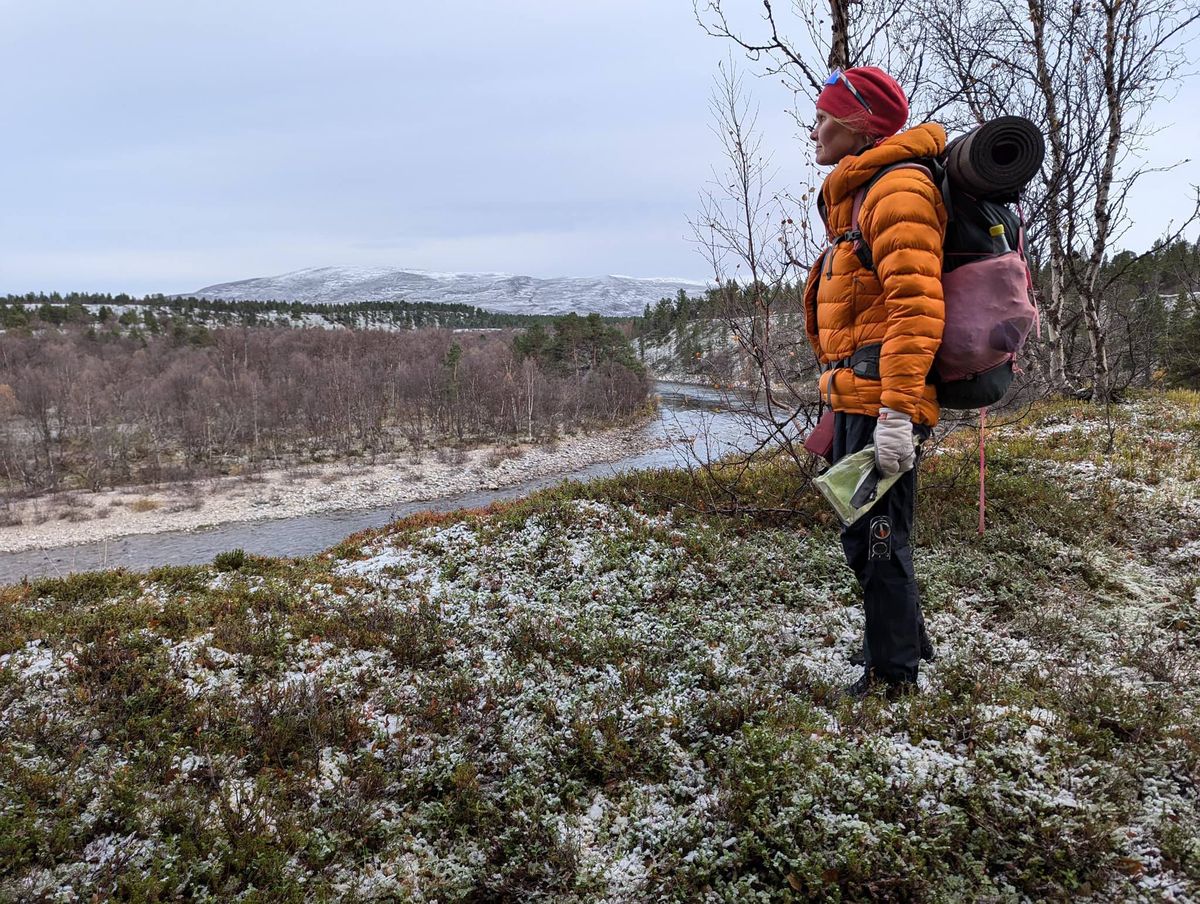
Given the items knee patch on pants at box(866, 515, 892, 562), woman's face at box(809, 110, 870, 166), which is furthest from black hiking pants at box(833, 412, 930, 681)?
woman's face at box(809, 110, 870, 166)

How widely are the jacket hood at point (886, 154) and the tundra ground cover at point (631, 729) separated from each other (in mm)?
3208

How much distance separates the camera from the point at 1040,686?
3746 millimetres

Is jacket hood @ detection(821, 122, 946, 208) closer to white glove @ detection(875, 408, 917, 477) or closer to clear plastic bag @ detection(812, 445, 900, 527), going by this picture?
white glove @ detection(875, 408, 917, 477)

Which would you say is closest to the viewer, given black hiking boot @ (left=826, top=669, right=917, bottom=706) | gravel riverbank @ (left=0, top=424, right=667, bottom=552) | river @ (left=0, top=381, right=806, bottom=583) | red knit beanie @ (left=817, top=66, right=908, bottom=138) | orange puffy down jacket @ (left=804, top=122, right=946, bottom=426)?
orange puffy down jacket @ (left=804, top=122, right=946, bottom=426)

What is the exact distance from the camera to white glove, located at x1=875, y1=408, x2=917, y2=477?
3.08m

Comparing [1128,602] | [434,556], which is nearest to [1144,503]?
[1128,602]

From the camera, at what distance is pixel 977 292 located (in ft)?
10.1

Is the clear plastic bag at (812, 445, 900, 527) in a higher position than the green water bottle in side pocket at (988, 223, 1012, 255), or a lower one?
lower

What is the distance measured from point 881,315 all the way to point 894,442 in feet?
2.57

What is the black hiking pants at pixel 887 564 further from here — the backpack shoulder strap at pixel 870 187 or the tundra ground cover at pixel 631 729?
the backpack shoulder strap at pixel 870 187

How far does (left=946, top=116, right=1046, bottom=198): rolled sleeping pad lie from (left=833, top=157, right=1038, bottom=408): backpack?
0.18 m

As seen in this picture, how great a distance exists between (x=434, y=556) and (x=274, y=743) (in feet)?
12.2

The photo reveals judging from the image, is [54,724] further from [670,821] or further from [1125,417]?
[1125,417]

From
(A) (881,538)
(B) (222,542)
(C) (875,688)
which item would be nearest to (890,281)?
(A) (881,538)
